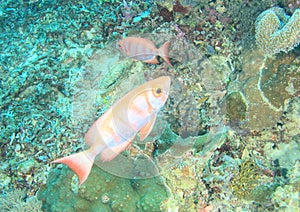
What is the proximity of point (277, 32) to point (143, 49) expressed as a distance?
162 centimetres

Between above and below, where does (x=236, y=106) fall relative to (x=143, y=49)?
below

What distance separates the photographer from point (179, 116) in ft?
10.8

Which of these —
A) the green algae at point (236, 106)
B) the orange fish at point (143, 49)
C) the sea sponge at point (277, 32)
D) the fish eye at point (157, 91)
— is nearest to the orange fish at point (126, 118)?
the fish eye at point (157, 91)

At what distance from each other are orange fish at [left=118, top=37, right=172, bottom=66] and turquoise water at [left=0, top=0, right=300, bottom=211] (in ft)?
0.13

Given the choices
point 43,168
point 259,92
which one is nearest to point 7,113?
point 43,168

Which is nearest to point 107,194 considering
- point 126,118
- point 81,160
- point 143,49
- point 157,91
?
point 81,160

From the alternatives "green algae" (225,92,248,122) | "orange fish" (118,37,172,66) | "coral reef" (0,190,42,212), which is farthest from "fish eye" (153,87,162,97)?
"coral reef" (0,190,42,212)

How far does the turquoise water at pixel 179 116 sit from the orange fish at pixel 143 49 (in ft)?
0.13

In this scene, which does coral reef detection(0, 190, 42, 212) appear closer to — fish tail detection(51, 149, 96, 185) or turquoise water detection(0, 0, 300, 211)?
turquoise water detection(0, 0, 300, 211)

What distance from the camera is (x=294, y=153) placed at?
3143mm

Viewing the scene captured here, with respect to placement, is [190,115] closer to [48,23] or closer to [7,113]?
[7,113]

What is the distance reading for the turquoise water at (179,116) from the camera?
9.82 ft

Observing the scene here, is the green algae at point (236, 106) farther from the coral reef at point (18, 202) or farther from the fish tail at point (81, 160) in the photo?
the coral reef at point (18, 202)

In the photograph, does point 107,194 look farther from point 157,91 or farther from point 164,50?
point 164,50
